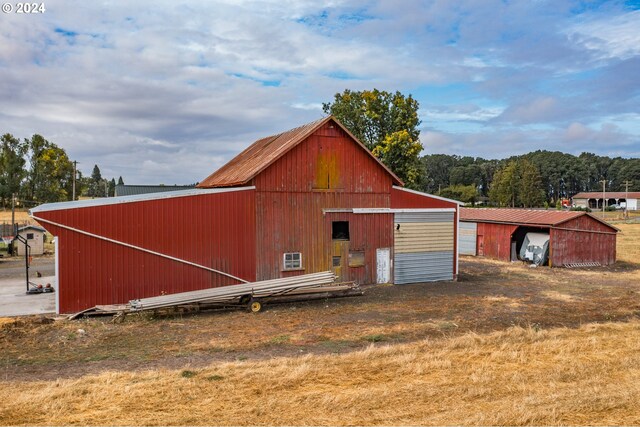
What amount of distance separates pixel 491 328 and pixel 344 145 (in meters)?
11.0

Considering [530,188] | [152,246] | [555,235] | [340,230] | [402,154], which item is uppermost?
[402,154]

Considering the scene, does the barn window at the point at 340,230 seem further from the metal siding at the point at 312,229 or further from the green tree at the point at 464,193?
the green tree at the point at 464,193

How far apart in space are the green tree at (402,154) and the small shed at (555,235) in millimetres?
11286

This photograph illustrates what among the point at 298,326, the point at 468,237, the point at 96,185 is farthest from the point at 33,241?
the point at 96,185

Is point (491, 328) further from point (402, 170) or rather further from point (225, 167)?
point (402, 170)

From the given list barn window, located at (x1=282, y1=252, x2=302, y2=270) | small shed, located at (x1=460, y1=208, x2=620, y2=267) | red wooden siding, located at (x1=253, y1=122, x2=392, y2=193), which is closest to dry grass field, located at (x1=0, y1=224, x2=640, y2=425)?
barn window, located at (x1=282, y1=252, x2=302, y2=270)

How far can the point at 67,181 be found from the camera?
81.8 meters

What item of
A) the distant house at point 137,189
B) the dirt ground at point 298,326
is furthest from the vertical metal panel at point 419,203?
the distant house at point 137,189

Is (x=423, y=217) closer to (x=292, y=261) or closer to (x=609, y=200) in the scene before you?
(x=292, y=261)

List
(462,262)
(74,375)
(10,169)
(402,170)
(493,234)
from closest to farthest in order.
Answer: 1. (74,375)
2. (462,262)
3. (493,234)
4. (402,170)
5. (10,169)

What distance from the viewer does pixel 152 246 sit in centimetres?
1859

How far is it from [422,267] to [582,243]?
14.3 metres

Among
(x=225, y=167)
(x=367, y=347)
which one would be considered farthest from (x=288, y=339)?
(x=225, y=167)

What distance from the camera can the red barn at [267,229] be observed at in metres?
17.7
